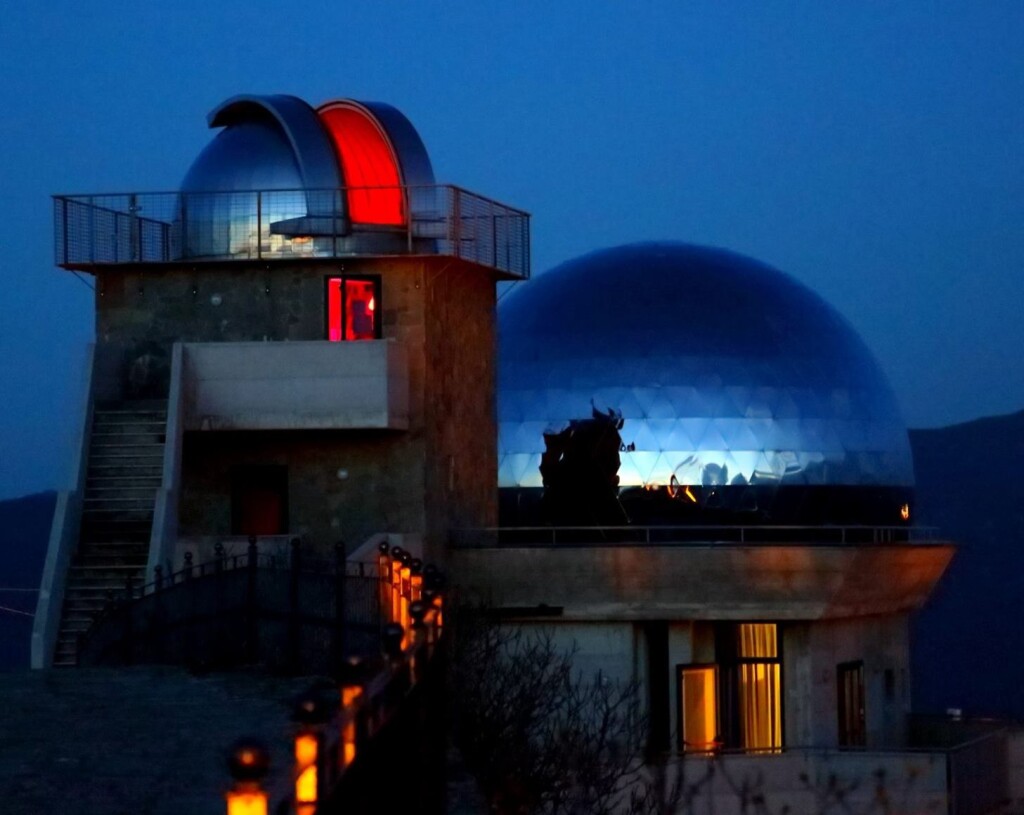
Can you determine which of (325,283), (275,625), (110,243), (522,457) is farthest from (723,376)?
(275,625)

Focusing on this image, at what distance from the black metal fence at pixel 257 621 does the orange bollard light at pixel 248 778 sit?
11080mm

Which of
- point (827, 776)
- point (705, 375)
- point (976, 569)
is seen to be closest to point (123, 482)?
point (827, 776)

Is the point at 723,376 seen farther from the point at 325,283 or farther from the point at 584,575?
the point at 325,283

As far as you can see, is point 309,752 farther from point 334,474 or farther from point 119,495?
point 334,474

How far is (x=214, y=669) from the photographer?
19.6 metres

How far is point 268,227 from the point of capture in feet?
110

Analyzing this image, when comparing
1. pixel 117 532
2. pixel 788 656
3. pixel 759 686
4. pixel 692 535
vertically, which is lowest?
pixel 759 686

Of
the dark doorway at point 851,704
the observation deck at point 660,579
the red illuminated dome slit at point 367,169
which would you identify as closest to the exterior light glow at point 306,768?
the red illuminated dome slit at point 367,169

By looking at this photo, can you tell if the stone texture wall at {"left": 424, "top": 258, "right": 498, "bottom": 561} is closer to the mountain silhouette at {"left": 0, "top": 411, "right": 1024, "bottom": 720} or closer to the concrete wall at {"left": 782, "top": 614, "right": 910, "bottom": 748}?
the concrete wall at {"left": 782, "top": 614, "right": 910, "bottom": 748}

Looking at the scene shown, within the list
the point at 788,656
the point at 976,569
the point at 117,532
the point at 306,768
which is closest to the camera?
the point at 306,768

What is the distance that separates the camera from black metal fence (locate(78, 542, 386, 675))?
1983 cm

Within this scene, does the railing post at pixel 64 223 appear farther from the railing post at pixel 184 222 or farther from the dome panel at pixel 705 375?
the dome panel at pixel 705 375

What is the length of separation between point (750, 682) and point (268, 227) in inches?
431

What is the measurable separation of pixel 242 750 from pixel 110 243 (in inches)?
1052
